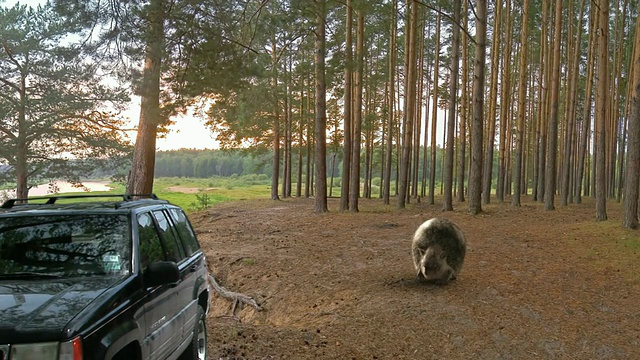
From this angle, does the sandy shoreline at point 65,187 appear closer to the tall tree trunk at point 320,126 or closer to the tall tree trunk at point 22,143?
the tall tree trunk at point 22,143

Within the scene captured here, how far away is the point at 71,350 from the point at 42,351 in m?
0.14

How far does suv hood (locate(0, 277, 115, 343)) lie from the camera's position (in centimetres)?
267

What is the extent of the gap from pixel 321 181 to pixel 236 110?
392 inches

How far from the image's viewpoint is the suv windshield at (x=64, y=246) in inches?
147

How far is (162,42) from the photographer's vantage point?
9477mm

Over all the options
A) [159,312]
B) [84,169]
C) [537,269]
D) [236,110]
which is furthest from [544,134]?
[159,312]

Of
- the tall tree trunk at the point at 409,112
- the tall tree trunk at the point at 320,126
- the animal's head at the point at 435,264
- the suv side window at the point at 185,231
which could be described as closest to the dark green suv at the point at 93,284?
the suv side window at the point at 185,231

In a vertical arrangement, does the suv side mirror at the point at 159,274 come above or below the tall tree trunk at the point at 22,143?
below

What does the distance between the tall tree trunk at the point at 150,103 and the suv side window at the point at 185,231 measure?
4.84 m

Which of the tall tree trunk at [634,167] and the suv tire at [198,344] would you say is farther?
the tall tree trunk at [634,167]

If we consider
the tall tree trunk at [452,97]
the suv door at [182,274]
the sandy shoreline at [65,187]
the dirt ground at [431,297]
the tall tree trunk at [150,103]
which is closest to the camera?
the suv door at [182,274]

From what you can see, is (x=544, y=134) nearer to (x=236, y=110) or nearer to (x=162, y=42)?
(x=236, y=110)

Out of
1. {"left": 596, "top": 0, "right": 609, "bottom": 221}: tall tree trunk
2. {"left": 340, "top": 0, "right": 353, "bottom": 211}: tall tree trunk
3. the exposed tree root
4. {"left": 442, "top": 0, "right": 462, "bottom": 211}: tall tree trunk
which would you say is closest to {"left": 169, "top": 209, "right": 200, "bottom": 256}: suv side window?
the exposed tree root

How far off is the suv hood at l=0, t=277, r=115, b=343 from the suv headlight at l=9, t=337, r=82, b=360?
35mm
